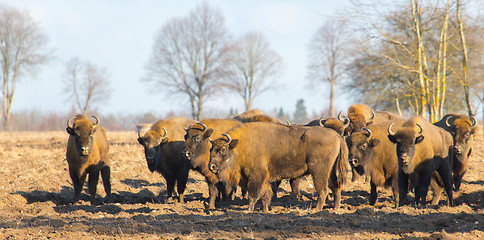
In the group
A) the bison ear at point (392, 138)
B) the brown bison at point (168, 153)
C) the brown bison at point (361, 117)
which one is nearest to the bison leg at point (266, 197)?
the brown bison at point (168, 153)

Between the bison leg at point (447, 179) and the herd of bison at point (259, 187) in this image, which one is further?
the bison leg at point (447, 179)

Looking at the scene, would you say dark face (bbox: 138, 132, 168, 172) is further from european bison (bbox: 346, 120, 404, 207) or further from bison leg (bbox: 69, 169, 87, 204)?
european bison (bbox: 346, 120, 404, 207)

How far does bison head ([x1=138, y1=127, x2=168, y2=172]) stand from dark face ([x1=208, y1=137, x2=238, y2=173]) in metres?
2.24

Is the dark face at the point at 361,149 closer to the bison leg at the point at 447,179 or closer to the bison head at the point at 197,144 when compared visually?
the bison leg at the point at 447,179

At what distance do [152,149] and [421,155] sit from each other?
21.3 ft

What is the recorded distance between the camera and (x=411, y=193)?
13594 mm

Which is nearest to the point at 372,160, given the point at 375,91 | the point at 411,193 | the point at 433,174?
the point at 433,174

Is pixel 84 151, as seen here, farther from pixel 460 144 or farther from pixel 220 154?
pixel 460 144

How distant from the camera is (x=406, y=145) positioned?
11.0 metres

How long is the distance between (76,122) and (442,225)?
27.0 feet

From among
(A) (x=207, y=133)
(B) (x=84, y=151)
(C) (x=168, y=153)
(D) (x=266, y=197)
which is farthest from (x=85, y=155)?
(D) (x=266, y=197)

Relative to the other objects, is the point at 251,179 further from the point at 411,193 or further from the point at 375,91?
the point at 375,91

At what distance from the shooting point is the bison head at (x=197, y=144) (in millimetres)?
11047

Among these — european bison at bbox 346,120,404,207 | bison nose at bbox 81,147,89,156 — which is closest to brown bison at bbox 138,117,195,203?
bison nose at bbox 81,147,89,156
